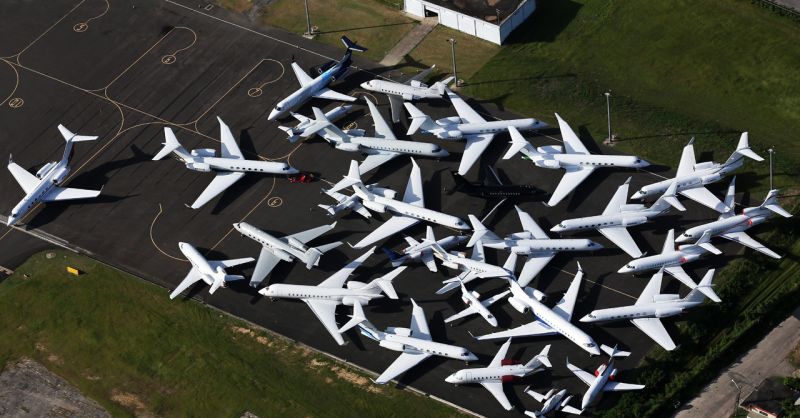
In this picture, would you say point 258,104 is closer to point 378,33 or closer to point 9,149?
point 378,33

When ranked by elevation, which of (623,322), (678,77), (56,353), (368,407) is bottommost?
(56,353)

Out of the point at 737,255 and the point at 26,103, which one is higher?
the point at 737,255

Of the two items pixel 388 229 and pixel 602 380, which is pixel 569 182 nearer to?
pixel 388 229

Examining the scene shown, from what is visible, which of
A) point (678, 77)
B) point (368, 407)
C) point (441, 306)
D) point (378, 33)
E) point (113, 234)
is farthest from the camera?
point (378, 33)

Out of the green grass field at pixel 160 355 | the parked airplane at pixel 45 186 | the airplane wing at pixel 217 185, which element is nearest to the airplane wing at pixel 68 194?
the parked airplane at pixel 45 186

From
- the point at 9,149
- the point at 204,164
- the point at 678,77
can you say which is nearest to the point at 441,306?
the point at 204,164

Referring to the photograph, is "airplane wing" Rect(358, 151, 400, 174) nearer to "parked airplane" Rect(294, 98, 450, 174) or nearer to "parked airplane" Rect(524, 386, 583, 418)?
"parked airplane" Rect(294, 98, 450, 174)
